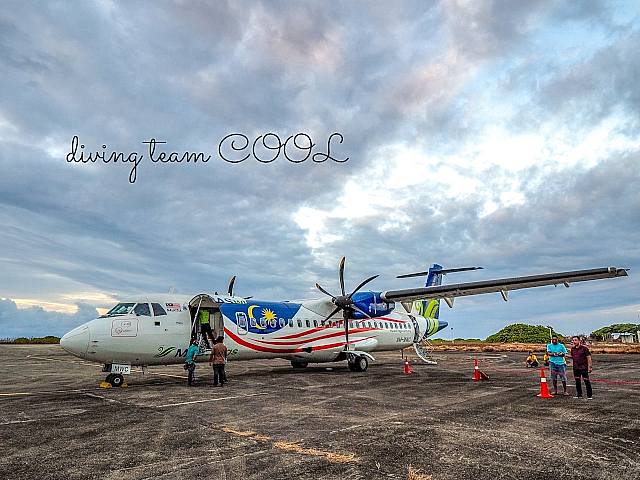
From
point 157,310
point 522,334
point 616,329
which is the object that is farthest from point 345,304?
point 616,329

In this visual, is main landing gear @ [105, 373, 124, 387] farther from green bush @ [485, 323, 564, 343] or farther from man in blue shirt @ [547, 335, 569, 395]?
green bush @ [485, 323, 564, 343]

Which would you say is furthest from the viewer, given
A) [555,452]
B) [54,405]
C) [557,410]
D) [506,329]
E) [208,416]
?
[506,329]

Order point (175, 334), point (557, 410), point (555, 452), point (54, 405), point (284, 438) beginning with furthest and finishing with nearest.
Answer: point (175, 334)
point (54, 405)
point (557, 410)
point (284, 438)
point (555, 452)

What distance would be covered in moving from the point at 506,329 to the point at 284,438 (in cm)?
7463

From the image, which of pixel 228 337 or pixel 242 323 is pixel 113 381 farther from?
pixel 242 323

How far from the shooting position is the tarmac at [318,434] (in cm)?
562

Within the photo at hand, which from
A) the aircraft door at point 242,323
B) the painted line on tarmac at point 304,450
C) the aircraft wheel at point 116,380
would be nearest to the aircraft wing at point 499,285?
the aircraft door at point 242,323

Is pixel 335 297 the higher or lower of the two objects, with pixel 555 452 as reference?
higher

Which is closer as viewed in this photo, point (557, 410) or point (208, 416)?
point (208, 416)

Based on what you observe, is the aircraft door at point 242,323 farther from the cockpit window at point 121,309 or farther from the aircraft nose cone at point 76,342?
the aircraft nose cone at point 76,342

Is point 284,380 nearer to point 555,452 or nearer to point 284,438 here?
point 284,438

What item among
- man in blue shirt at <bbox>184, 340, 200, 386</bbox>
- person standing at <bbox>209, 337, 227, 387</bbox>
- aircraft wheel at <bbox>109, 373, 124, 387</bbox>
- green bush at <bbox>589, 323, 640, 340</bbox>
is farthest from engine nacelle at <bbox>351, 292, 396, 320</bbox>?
green bush at <bbox>589, 323, 640, 340</bbox>

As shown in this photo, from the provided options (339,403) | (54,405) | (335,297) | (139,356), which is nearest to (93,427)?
(54,405)

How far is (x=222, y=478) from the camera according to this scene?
17.3 ft
